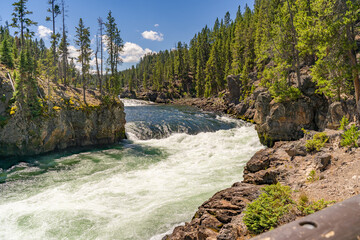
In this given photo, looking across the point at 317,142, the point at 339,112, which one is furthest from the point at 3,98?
the point at 339,112

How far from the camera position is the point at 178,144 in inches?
950

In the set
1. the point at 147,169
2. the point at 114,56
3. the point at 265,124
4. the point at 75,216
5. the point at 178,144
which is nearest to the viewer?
the point at 75,216

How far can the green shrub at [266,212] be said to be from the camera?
5429mm

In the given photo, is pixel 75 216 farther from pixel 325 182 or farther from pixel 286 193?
pixel 325 182

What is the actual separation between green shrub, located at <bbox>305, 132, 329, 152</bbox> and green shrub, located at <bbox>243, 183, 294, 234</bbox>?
4.25 m

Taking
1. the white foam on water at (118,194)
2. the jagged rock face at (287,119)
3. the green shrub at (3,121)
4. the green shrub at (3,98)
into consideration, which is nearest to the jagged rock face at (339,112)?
the jagged rock face at (287,119)

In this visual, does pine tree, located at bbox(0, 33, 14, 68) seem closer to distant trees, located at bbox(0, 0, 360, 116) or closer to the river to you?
distant trees, located at bbox(0, 0, 360, 116)

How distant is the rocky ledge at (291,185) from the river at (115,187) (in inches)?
83.8

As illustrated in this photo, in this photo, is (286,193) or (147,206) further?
(147,206)

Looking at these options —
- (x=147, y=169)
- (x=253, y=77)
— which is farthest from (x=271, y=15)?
(x=147, y=169)

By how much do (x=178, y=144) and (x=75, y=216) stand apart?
1529 centimetres

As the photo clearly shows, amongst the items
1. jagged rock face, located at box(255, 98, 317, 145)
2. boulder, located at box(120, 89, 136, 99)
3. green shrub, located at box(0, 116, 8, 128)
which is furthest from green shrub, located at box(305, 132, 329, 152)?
boulder, located at box(120, 89, 136, 99)

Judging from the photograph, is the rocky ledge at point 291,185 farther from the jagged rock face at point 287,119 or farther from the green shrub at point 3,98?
the green shrub at point 3,98

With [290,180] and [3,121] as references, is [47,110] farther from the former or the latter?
[290,180]
